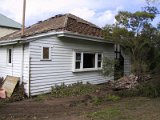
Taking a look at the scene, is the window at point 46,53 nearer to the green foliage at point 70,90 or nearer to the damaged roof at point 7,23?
the green foliage at point 70,90

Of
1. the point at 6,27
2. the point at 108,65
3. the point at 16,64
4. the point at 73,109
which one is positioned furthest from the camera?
the point at 6,27

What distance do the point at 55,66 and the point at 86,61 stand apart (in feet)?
9.24

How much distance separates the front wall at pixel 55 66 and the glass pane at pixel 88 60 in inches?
16.8

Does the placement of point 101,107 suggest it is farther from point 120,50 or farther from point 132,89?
point 120,50

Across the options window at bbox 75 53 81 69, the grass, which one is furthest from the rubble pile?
the grass

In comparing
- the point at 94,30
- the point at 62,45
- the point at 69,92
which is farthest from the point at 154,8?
the point at 69,92

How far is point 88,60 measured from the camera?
15328mm

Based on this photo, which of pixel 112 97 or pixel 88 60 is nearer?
pixel 112 97

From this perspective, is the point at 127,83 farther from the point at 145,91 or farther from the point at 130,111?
Result: the point at 130,111

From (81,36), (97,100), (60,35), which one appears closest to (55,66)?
(60,35)

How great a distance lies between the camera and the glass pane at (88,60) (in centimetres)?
1503

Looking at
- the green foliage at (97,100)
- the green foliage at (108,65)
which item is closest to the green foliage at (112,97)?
the green foliage at (97,100)

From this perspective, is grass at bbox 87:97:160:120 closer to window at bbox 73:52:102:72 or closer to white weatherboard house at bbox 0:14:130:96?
white weatherboard house at bbox 0:14:130:96

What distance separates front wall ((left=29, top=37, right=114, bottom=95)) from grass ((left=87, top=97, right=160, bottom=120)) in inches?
157
